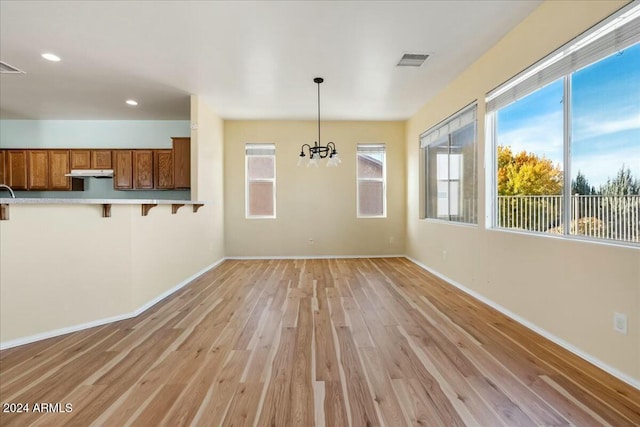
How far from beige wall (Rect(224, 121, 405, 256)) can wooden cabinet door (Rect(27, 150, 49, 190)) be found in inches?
A: 133

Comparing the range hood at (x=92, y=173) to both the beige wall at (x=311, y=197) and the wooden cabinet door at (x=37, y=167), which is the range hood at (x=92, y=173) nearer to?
the wooden cabinet door at (x=37, y=167)

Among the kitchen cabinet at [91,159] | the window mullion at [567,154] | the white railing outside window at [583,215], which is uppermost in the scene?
the kitchen cabinet at [91,159]

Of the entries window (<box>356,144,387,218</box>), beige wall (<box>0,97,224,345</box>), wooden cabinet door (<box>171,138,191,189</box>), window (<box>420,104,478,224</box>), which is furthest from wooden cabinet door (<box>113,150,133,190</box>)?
window (<box>420,104,478,224</box>)

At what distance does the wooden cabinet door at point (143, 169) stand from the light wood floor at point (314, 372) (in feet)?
10.7

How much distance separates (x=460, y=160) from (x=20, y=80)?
6.29 metres

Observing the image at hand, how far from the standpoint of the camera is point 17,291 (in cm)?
248

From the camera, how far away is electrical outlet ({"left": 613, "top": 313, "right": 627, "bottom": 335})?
1.92m

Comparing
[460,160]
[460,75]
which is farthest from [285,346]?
[460,75]

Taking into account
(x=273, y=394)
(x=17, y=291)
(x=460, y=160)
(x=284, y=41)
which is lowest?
(x=273, y=394)

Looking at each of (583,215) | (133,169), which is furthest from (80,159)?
(583,215)

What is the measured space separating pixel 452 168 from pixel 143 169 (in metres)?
5.49

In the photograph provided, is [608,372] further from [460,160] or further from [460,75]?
[460,75]

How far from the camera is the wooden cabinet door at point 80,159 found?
561 centimetres

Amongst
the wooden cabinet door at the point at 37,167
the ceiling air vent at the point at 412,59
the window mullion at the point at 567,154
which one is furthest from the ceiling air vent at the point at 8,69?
the window mullion at the point at 567,154
